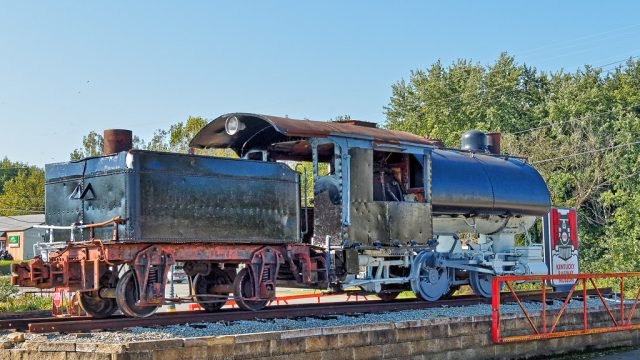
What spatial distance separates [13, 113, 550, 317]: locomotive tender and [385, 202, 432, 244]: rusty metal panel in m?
0.03

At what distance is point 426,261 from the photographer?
15109 mm

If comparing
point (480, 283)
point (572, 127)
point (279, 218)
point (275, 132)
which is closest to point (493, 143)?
point (480, 283)

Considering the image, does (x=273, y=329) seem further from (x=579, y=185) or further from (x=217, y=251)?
(x=579, y=185)

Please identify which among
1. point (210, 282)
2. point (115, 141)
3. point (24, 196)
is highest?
point (24, 196)

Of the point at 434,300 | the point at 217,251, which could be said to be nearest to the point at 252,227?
the point at 217,251

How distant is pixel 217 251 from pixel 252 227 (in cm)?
69

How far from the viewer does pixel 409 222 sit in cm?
1470

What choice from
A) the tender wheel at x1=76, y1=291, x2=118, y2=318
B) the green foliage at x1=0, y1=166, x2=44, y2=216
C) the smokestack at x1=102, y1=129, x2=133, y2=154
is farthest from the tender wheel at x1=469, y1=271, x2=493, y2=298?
the green foliage at x1=0, y1=166, x2=44, y2=216

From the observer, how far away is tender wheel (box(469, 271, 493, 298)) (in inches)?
646

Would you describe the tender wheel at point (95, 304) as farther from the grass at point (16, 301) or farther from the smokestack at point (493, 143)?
the smokestack at point (493, 143)

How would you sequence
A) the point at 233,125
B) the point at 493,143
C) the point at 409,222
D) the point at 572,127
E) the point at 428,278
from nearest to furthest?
the point at 233,125 → the point at 409,222 → the point at 428,278 → the point at 493,143 → the point at 572,127

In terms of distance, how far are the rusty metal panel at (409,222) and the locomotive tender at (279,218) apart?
3 cm

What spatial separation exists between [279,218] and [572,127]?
2861 cm

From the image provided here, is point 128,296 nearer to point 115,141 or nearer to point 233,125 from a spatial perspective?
point 115,141
